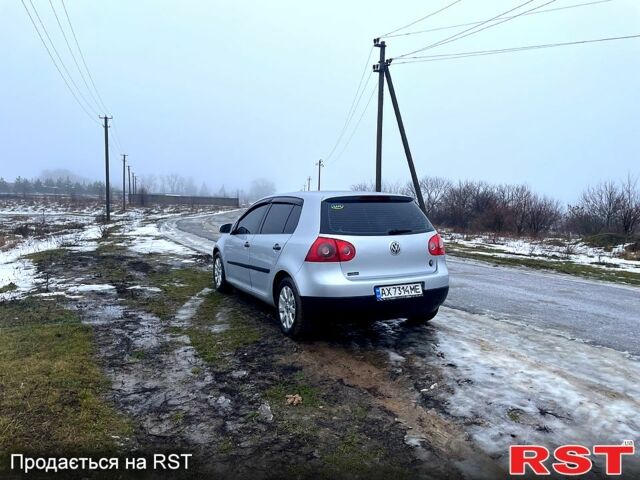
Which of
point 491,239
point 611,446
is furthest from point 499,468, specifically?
Answer: point 491,239

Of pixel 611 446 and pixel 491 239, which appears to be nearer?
pixel 611 446

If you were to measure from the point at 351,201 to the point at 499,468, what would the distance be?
120 inches

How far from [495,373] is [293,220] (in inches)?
105

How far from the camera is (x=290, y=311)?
525cm

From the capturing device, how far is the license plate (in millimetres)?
4827

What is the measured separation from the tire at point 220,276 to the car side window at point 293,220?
2.48 m

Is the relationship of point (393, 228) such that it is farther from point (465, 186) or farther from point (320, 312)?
point (465, 186)

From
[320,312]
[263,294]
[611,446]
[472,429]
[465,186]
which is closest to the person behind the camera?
[611,446]

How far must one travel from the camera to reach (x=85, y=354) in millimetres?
4641

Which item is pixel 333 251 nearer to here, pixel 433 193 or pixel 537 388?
pixel 537 388

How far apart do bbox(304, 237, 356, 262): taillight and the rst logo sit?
231cm

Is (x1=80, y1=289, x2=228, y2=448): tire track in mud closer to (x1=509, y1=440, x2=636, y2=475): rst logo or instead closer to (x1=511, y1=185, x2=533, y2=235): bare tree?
(x1=509, y1=440, x2=636, y2=475): rst logo

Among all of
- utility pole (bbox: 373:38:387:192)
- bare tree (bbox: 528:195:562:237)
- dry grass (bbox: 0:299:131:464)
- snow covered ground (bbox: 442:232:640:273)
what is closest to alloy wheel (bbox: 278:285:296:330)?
dry grass (bbox: 0:299:131:464)

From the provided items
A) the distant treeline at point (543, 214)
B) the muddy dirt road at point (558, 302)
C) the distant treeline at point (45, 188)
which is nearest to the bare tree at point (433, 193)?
the distant treeline at point (543, 214)
